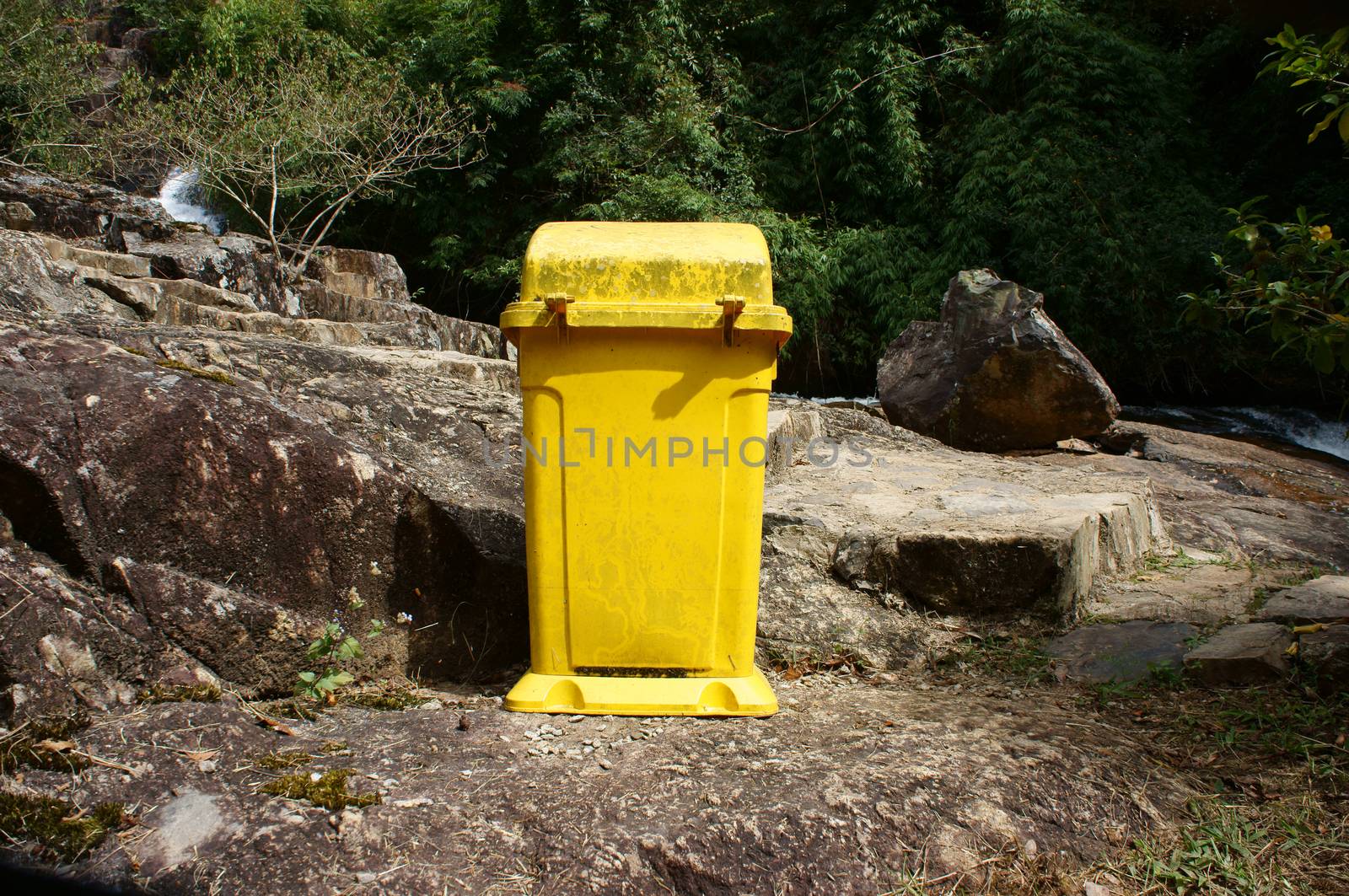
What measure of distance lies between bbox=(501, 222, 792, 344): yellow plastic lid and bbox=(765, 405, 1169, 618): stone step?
1.02 metres

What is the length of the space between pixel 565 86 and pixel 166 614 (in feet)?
40.9

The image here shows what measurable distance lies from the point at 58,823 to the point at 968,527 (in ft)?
7.87

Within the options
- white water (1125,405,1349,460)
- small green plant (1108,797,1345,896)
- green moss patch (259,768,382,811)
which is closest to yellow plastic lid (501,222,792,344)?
green moss patch (259,768,382,811)

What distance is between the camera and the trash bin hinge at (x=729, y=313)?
1976 mm

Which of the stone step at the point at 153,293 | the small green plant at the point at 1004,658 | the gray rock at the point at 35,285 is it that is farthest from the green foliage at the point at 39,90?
the small green plant at the point at 1004,658

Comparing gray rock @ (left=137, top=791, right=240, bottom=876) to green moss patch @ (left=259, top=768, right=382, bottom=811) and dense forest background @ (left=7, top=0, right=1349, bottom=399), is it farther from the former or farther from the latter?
dense forest background @ (left=7, top=0, right=1349, bottom=399)

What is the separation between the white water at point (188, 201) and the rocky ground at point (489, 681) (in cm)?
1475

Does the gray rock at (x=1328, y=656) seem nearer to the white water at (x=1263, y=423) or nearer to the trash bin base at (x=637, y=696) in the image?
the trash bin base at (x=637, y=696)

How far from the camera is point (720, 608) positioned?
211 centimetres

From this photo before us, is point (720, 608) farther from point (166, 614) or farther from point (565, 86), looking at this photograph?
point (565, 86)

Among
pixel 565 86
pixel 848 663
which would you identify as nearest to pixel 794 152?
pixel 565 86

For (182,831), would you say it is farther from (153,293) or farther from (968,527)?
(153,293)

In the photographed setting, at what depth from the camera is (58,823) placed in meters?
1.41

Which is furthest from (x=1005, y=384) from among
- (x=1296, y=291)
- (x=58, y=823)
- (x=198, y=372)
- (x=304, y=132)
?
(x=304, y=132)
